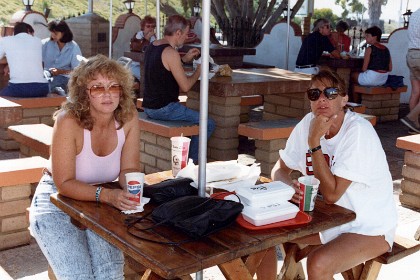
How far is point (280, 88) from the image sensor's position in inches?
229

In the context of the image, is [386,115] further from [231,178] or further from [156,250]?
[156,250]

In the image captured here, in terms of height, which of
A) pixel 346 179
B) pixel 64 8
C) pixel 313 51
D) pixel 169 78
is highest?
pixel 64 8

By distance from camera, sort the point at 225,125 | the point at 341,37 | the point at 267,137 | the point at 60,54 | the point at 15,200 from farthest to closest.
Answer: the point at 341,37 < the point at 60,54 < the point at 225,125 < the point at 267,137 < the point at 15,200

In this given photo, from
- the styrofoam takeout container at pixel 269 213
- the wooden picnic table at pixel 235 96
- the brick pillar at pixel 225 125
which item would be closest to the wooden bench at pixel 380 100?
the wooden picnic table at pixel 235 96

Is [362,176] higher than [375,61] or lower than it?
lower

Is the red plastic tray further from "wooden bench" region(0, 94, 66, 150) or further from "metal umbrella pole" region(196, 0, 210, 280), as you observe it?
"wooden bench" region(0, 94, 66, 150)

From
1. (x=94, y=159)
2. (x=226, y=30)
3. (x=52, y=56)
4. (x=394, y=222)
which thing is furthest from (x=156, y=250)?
(x=226, y=30)

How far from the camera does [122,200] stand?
2.42m

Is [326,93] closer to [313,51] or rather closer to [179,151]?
[179,151]

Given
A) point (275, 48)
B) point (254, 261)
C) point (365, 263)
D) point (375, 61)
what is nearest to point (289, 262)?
point (254, 261)

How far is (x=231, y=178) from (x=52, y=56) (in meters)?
5.72

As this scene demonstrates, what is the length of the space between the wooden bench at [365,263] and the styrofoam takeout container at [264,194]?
0.80 metres

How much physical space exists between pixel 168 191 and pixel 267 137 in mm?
2963

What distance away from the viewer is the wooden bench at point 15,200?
4016 mm
